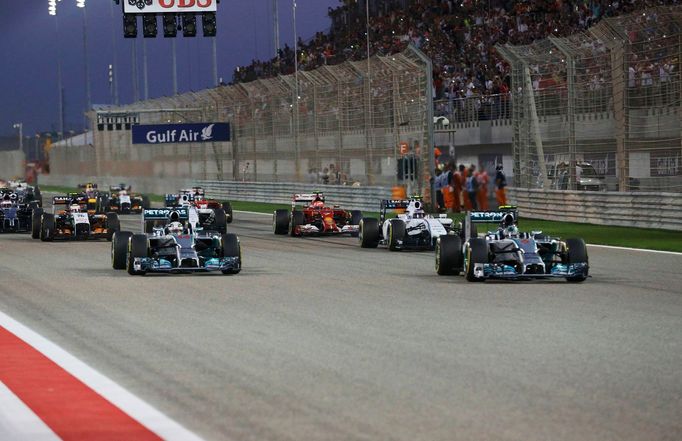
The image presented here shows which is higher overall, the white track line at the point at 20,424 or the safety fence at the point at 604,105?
the safety fence at the point at 604,105

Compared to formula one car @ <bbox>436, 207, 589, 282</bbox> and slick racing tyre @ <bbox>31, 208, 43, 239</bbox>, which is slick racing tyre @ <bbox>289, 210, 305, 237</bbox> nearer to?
slick racing tyre @ <bbox>31, 208, 43, 239</bbox>

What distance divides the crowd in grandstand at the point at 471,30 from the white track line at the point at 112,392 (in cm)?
2538

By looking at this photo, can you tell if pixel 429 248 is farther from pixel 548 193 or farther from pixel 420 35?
pixel 420 35

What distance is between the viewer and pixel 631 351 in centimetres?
972

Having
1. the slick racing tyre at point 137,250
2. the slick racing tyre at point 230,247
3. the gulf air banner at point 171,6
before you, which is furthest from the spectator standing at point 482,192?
the gulf air banner at point 171,6

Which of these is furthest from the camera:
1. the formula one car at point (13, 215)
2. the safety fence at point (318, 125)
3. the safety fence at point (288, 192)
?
the safety fence at point (288, 192)

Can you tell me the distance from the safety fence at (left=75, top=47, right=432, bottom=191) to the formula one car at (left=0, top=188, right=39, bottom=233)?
32.0 ft

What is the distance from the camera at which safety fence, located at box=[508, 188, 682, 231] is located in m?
25.8

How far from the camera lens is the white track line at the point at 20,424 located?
262 inches

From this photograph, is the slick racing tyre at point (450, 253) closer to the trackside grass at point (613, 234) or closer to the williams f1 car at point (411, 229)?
the williams f1 car at point (411, 229)

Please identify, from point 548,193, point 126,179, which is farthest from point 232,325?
point 126,179

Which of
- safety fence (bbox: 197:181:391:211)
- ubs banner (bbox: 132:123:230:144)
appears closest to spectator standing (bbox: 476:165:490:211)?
safety fence (bbox: 197:181:391:211)

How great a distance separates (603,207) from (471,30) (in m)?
15.0

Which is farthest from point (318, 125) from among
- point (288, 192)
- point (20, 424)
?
point (20, 424)
